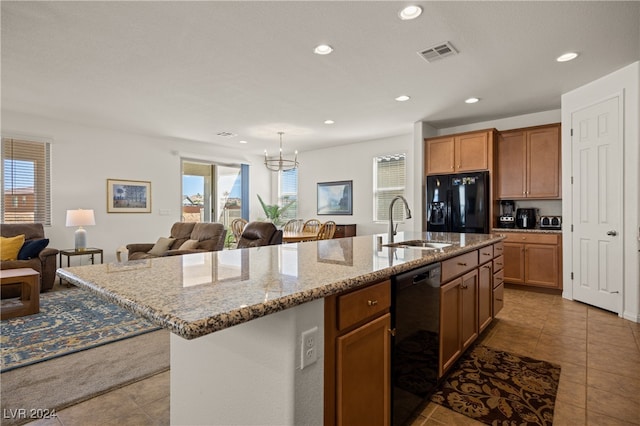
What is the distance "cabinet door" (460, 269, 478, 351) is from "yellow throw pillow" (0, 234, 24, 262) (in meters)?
5.16

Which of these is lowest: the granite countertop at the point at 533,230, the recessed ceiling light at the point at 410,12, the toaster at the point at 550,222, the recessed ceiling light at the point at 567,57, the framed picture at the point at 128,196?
the granite countertop at the point at 533,230

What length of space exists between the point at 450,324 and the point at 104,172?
5.97 meters

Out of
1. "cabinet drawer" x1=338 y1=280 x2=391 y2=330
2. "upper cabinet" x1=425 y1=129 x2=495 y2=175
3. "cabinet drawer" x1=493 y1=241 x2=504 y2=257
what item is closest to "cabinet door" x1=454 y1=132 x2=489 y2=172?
"upper cabinet" x1=425 y1=129 x2=495 y2=175

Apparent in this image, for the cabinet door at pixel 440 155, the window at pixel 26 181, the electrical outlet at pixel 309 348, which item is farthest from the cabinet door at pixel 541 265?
the window at pixel 26 181

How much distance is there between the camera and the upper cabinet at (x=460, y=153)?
15.6 feet

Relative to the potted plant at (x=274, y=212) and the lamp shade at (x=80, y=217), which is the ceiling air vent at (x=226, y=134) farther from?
the lamp shade at (x=80, y=217)

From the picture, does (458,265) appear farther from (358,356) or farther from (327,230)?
(327,230)

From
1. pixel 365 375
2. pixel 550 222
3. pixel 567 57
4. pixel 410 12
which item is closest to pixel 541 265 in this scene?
pixel 550 222

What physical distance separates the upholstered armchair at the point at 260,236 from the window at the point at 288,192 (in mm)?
3617

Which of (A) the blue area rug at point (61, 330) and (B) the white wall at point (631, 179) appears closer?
(A) the blue area rug at point (61, 330)

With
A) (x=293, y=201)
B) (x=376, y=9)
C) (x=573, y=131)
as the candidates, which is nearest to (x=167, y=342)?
(x=376, y=9)

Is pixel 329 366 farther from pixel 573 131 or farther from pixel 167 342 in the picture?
pixel 573 131

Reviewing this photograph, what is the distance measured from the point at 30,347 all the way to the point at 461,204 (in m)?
5.10

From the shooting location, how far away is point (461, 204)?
16.0 ft
